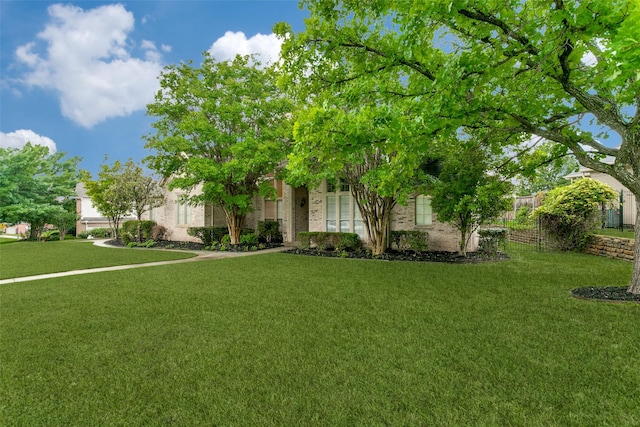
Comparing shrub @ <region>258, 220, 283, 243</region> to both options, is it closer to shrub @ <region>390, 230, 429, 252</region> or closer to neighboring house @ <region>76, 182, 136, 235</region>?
shrub @ <region>390, 230, 429, 252</region>

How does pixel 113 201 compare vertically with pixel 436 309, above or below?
above

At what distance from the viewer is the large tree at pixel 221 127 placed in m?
13.5

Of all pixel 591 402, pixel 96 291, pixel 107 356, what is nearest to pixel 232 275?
pixel 96 291

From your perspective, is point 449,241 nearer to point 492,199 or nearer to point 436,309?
point 492,199

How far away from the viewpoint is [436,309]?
5.25 metres

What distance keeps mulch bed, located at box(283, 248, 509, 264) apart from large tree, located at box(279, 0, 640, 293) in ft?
15.2

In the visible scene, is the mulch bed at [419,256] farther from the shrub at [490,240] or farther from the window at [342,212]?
the window at [342,212]

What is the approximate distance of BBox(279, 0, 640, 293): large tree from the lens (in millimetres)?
4262

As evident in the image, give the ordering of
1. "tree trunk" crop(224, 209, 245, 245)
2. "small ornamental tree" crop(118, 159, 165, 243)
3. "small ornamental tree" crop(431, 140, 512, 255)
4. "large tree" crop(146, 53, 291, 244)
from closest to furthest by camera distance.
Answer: "small ornamental tree" crop(431, 140, 512, 255) → "large tree" crop(146, 53, 291, 244) → "tree trunk" crop(224, 209, 245, 245) → "small ornamental tree" crop(118, 159, 165, 243)

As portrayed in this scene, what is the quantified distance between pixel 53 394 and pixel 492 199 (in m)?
10.6

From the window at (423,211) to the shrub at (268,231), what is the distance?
7317 millimetres

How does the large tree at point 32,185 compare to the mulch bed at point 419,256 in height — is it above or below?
above

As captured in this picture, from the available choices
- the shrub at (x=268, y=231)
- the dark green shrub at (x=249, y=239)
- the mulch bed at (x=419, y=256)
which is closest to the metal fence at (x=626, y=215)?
the mulch bed at (x=419, y=256)

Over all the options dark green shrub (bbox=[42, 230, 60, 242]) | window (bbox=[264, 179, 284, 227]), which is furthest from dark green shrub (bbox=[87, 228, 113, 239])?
window (bbox=[264, 179, 284, 227])
